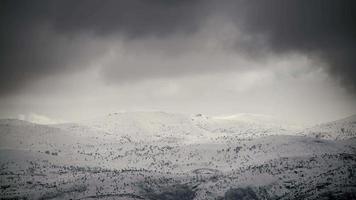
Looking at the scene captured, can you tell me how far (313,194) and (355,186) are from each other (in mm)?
16194

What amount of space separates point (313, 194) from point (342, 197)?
17355mm

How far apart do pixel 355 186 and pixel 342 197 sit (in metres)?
12.7

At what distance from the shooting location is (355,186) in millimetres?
191250

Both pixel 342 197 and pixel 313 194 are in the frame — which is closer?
pixel 342 197

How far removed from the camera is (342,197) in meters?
182

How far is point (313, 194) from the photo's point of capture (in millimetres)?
197875
